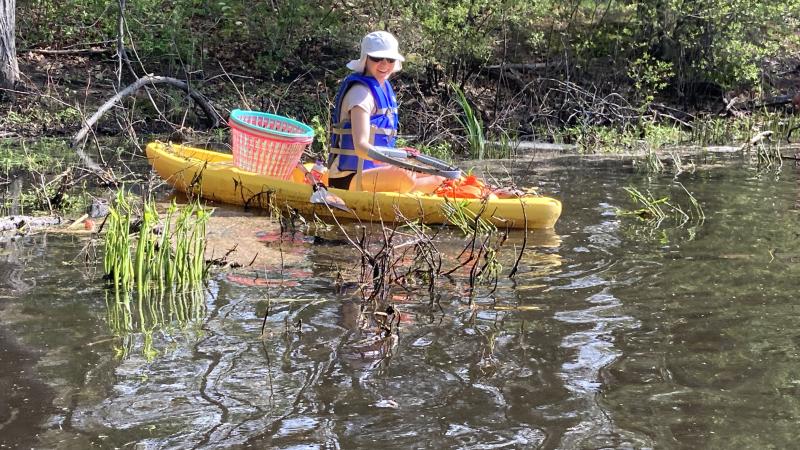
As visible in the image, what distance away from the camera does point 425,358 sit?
13.6ft

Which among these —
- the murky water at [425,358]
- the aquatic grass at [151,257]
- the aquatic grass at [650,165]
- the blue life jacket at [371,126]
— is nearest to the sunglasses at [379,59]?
the blue life jacket at [371,126]

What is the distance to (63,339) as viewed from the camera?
4.31 meters

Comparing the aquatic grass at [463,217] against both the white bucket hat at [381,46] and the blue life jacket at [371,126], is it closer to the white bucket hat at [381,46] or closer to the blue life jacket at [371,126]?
the blue life jacket at [371,126]

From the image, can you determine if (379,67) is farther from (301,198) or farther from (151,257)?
(151,257)

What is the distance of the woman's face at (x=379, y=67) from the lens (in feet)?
22.2

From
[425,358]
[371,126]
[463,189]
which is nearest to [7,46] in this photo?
[371,126]

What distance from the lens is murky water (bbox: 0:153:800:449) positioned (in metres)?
3.40

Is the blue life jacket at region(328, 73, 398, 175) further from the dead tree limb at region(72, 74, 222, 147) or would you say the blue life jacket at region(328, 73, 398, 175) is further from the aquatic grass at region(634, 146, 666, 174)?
the dead tree limb at region(72, 74, 222, 147)

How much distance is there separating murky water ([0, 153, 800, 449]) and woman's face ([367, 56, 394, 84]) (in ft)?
4.45

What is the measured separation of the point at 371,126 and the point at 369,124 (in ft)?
0.21

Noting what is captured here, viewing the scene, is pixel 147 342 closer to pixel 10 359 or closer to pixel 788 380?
pixel 10 359

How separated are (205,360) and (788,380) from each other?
225 centimetres

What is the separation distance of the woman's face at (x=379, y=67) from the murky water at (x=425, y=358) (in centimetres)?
136

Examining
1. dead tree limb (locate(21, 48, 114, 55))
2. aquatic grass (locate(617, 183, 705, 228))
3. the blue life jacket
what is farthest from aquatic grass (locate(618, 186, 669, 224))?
dead tree limb (locate(21, 48, 114, 55))
